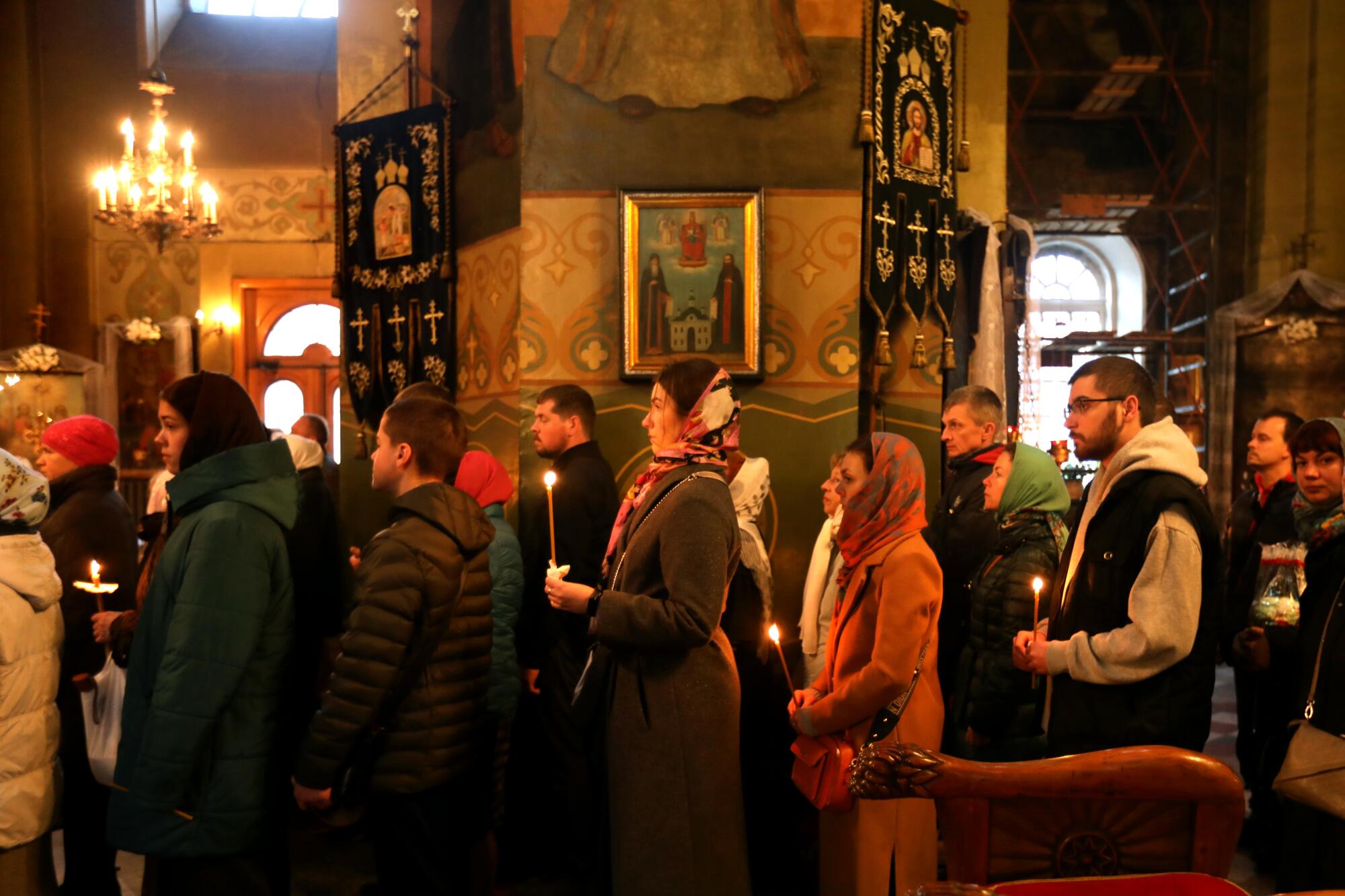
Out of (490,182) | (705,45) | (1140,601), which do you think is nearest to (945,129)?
(705,45)

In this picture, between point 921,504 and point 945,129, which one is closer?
point 921,504

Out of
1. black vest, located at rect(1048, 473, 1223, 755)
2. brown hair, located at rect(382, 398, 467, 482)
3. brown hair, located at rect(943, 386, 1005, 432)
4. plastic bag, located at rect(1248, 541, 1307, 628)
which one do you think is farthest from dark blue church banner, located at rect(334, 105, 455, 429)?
plastic bag, located at rect(1248, 541, 1307, 628)

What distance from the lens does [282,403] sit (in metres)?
11.9

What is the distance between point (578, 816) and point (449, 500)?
181cm

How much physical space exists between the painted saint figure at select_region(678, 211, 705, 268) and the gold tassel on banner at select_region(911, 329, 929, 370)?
1.21m

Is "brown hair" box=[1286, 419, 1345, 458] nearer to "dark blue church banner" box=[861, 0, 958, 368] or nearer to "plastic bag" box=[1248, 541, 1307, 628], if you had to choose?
"plastic bag" box=[1248, 541, 1307, 628]

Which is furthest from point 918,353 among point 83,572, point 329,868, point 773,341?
point 83,572

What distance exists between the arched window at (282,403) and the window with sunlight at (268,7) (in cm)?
419

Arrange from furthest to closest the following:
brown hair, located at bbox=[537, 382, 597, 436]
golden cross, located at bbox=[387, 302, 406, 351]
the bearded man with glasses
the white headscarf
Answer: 1. golden cross, located at bbox=[387, 302, 406, 351]
2. brown hair, located at bbox=[537, 382, 597, 436]
3. the white headscarf
4. the bearded man with glasses

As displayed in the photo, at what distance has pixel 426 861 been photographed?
287cm

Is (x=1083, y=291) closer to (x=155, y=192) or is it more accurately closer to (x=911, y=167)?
(x=911, y=167)

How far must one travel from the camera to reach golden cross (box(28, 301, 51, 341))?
35.6 feet

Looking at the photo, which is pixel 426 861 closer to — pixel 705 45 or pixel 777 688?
pixel 777 688

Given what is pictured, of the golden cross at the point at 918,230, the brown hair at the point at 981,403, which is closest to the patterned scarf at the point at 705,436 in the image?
the brown hair at the point at 981,403
